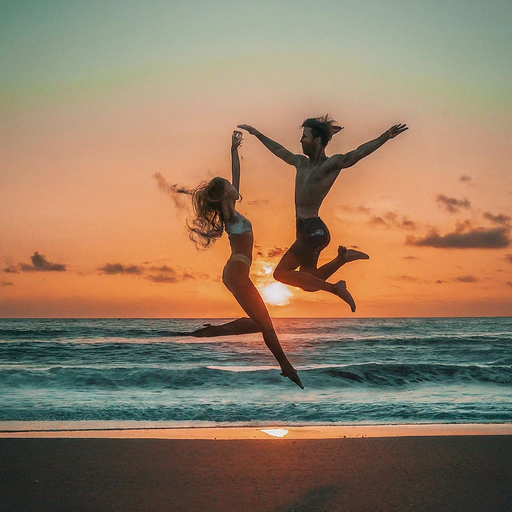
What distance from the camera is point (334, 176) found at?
609 cm

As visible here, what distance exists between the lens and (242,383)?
17578 mm

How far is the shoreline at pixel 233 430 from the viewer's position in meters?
9.42

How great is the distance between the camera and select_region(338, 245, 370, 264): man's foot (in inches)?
258

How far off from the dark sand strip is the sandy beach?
0.03 ft

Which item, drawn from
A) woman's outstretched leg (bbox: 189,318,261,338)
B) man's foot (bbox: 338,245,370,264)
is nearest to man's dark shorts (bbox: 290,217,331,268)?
man's foot (bbox: 338,245,370,264)

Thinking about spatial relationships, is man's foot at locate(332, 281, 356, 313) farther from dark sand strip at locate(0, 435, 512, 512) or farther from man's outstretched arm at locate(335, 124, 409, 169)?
dark sand strip at locate(0, 435, 512, 512)

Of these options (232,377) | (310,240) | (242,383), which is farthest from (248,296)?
(232,377)

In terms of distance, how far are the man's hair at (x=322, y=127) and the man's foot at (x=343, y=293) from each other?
1252 millimetres

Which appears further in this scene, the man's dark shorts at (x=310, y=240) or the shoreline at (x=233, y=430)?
the shoreline at (x=233, y=430)

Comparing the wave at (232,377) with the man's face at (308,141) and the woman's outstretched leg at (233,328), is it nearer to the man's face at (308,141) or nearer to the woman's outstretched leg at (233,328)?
the woman's outstretched leg at (233,328)

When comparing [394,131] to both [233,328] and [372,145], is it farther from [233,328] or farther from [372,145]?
[233,328]

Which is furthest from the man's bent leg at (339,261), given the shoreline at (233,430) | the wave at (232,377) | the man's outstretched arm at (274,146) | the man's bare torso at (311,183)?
the wave at (232,377)

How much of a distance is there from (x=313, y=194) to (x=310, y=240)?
1.37 ft

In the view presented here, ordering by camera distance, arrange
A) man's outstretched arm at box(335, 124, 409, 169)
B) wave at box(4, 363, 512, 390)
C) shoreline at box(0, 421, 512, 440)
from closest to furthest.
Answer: man's outstretched arm at box(335, 124, 409, 169) < shoreline at box(0, 421, 512, 440) < wave at box(4, 363, 512, 390)
